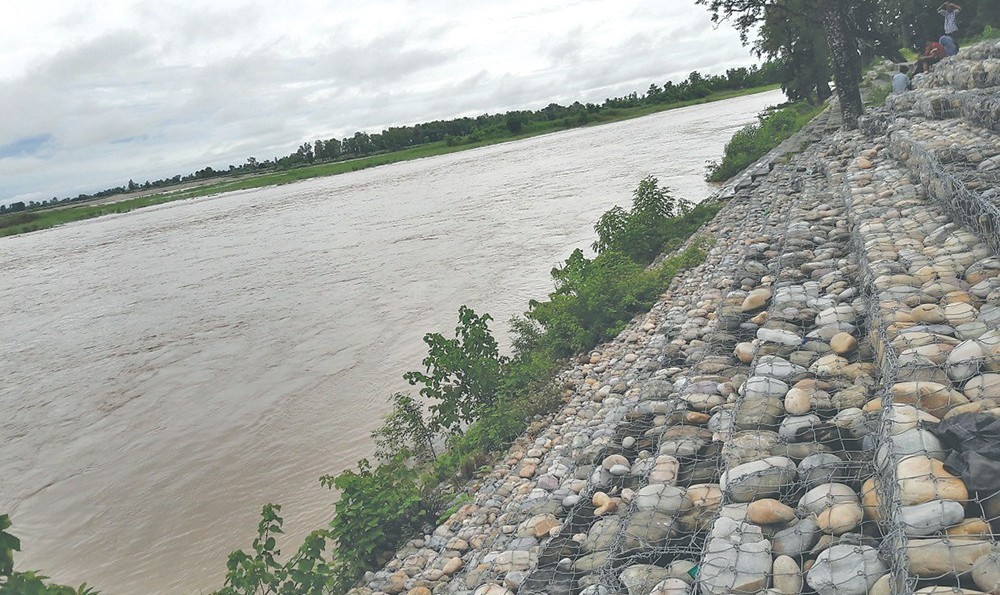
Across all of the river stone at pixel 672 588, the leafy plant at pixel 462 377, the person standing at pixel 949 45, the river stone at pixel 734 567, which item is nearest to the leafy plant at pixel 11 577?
the river stone at pixel 672 588

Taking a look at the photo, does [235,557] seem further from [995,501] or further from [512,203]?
[512,203]

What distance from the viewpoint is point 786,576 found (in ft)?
9.09

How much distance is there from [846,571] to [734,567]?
1.48ft

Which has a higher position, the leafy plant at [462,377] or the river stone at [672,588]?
the river stone at [672,588]

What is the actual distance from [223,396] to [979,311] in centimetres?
1156

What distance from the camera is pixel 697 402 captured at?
4.85 metres

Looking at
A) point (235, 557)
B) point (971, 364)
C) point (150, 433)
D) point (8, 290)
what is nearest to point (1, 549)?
point (235, 557)

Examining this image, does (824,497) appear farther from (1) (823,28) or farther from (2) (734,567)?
(1) (823,28)

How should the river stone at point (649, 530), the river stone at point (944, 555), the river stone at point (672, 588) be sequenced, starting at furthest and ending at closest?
the river stone at point (649, 530)
the river stone at point (672, 588)
the river stone at point (944, 555)

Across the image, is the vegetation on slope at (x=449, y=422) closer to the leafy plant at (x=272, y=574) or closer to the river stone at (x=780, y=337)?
the leafy plant at (x=272, y=574)

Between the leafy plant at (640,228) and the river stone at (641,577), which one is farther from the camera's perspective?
the leafy plant at (640,228)

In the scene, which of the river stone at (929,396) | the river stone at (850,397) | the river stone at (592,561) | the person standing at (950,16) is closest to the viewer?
the river stone at (929,396)

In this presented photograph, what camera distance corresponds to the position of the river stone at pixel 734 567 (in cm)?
282

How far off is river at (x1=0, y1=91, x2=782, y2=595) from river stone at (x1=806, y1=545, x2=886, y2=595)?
19.5 feet
